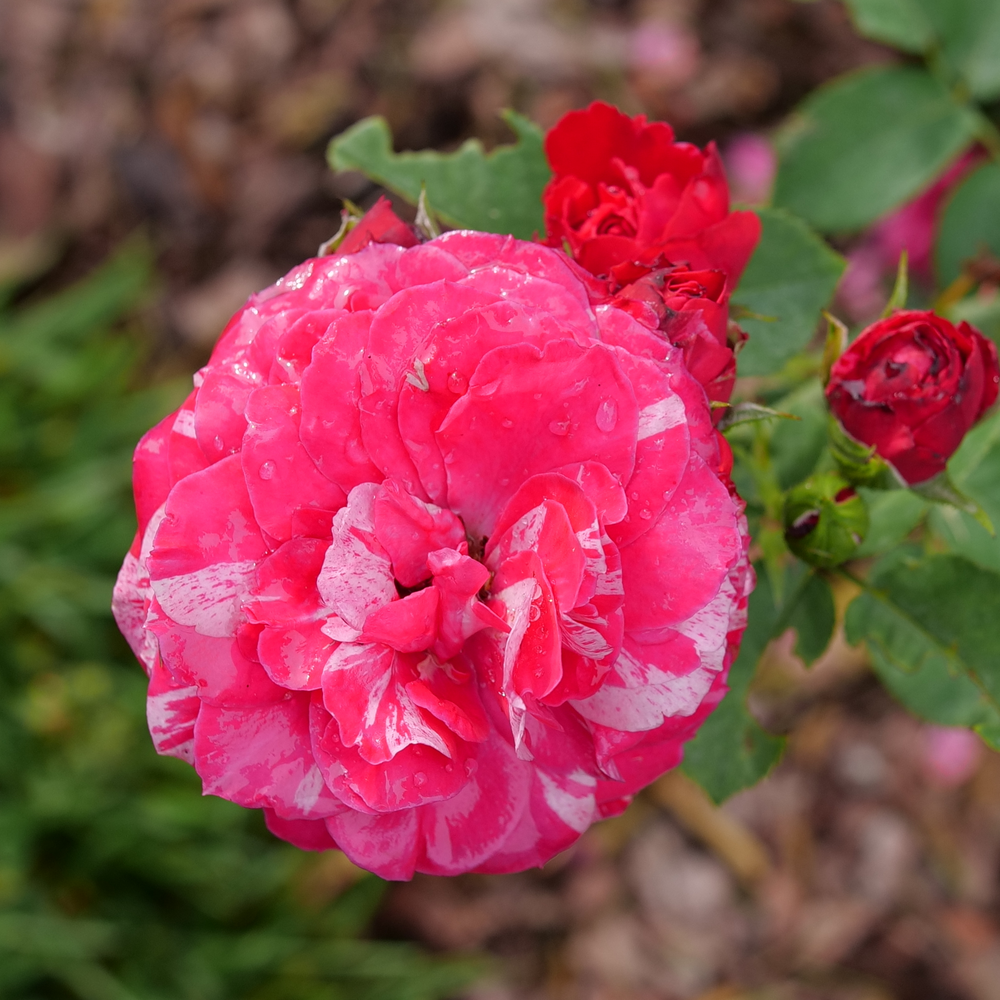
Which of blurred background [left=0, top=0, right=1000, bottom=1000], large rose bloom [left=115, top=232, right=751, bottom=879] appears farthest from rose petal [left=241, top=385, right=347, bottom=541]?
blurred background [left=0, top=0, right=1000, bottom=1000]

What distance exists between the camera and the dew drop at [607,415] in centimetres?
54

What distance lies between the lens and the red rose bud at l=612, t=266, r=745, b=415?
1.92 ft

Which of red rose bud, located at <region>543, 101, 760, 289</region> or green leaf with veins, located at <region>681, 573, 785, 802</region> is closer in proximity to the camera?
red rose bud, located at <region>543, 101, 760, 289</region>

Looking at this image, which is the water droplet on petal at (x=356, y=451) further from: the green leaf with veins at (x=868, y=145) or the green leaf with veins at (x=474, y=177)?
the green leaf with veins at (x=868, y=145)

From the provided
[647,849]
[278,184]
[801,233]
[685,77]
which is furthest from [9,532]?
[685,77]

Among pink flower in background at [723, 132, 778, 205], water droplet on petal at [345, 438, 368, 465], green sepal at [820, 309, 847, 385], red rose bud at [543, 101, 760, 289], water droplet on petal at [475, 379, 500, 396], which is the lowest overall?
pink flower in background at [723, 132, 778, 205]

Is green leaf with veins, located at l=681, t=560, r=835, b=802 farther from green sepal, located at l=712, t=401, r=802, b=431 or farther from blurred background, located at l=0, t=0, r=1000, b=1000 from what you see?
blurred background, located at l=0, t=0, r=1000, b=1000

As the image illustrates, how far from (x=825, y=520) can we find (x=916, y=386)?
11 cm

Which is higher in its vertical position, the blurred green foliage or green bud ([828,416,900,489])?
green bud ([828,416,900,489])

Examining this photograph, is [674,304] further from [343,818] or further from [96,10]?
[96,10]

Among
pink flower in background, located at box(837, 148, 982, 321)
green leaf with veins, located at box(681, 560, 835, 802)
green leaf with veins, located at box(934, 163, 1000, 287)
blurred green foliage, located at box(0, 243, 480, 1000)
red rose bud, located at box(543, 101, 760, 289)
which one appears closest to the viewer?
red rose bud, located at box(543, 101, 760, 289)

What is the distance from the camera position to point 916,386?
25.6 inches

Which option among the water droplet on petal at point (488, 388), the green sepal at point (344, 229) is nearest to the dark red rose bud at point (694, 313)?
the water droplet on petal at point (488, 388)

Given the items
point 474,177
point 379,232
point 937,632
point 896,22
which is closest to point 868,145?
point 896,22
